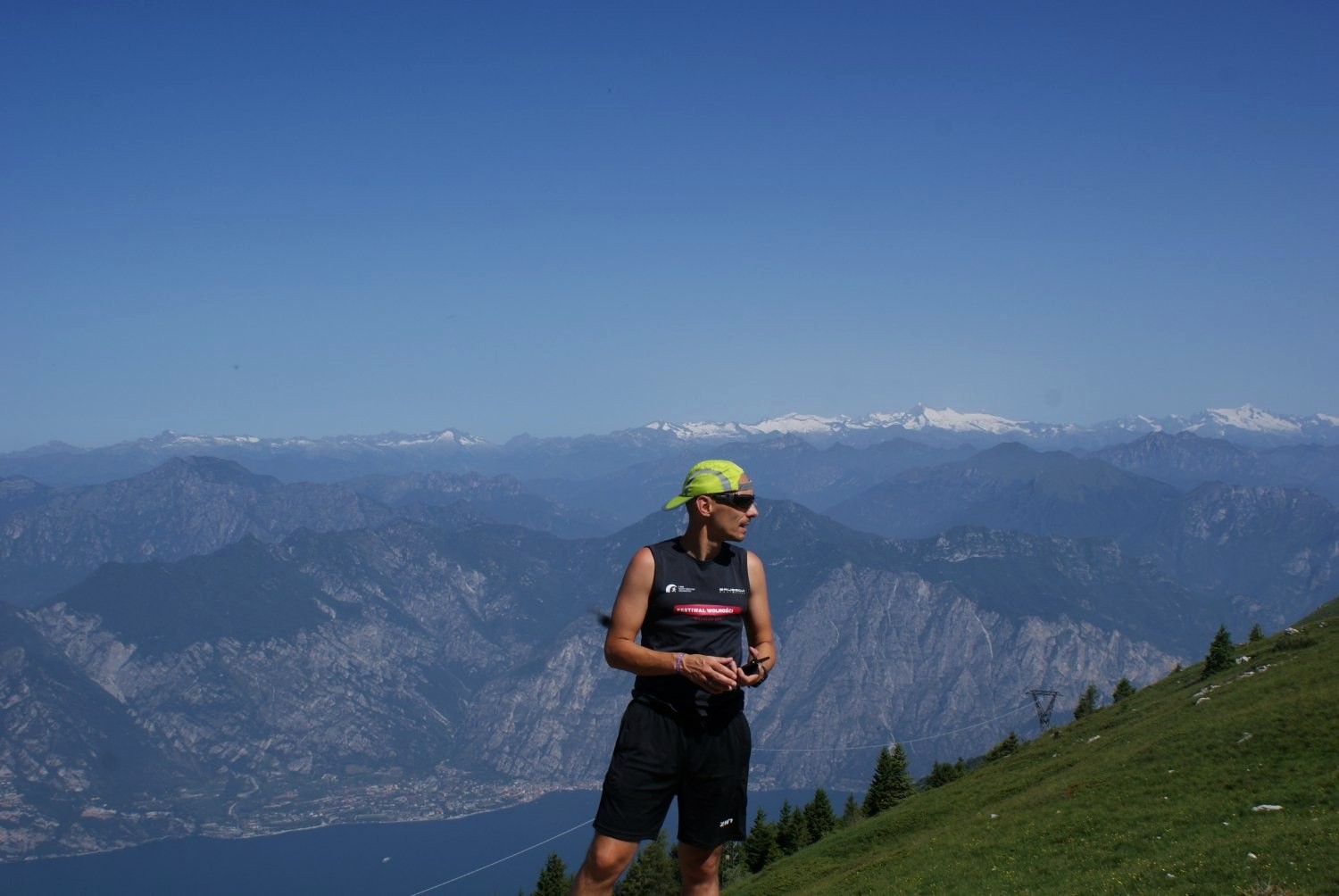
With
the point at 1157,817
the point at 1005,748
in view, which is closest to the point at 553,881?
the point at 1005,748

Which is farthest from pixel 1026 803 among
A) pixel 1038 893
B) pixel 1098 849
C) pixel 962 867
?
pixel 1038 893

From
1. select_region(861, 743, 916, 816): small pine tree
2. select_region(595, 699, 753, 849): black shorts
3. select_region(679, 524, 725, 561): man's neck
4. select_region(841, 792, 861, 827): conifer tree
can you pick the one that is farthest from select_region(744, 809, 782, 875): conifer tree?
Answer: select_region(679, 524, 725, 561): man's neck

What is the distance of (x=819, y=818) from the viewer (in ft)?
209

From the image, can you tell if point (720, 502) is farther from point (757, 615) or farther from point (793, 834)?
point (793, 834)

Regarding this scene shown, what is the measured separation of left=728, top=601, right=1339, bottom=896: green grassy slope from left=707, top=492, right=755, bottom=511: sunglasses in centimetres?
778

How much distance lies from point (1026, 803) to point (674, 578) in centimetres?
2523

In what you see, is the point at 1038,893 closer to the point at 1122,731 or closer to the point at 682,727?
the point at 682,727

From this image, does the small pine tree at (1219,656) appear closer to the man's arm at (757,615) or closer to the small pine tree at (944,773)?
the small pine tree at (944,773)

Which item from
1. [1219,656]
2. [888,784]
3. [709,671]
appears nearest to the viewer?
[709,671]

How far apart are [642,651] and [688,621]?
55 centimetres

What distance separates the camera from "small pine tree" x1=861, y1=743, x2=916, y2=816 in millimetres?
60469

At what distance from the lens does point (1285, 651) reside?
145 ft

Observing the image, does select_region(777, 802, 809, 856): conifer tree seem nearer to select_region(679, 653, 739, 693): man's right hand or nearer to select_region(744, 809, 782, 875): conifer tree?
select_region(744, 809, 782, 875): conifer tree

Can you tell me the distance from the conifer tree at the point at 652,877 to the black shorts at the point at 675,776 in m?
59.5
